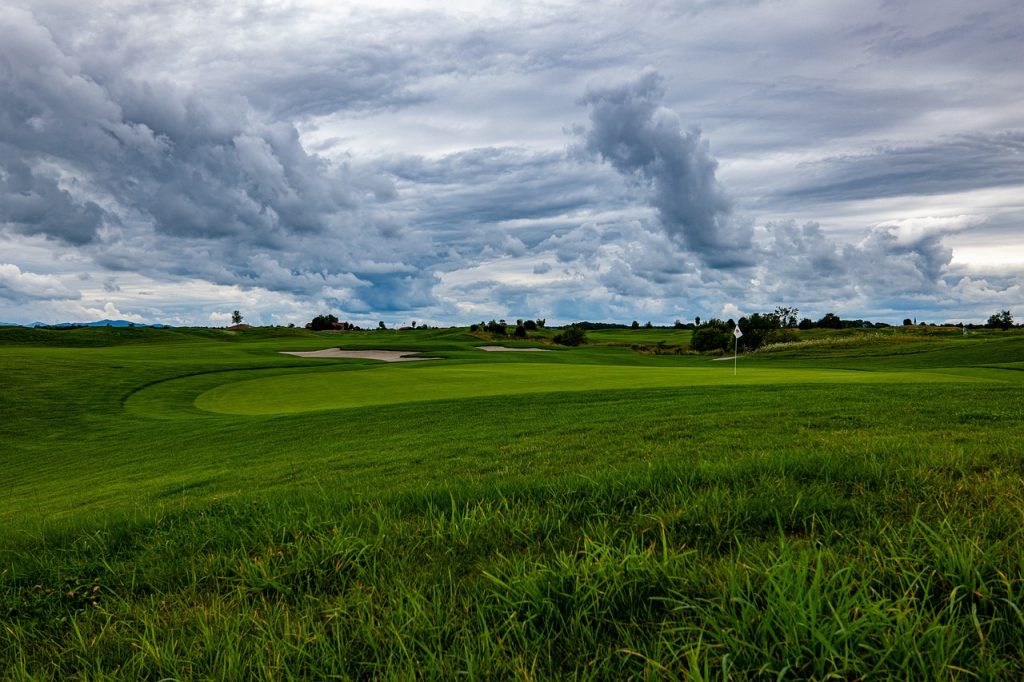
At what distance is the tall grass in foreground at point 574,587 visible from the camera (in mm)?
2143

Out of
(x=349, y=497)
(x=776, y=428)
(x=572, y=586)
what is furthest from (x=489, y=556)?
(x=776, y=428)

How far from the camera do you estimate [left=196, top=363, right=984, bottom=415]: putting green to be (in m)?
22.7

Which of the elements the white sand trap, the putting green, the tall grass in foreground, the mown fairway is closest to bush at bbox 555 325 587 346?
the white sand trap

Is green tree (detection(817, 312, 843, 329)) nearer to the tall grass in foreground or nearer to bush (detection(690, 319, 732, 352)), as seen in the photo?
bush (detection(690, 319, 732, 352))

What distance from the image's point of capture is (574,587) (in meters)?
2.54

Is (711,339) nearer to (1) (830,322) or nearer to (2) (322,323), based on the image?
(1) (830,322)

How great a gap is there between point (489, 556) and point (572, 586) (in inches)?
29.5

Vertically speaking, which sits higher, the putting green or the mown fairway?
the mown fairway

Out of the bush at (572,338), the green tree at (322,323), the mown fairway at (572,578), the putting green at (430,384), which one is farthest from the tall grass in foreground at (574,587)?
the green tree at (322,323)

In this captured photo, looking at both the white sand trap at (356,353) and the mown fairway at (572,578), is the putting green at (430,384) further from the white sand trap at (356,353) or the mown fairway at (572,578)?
the white sand trap at (356,353)

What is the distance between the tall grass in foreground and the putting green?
55.4 feet

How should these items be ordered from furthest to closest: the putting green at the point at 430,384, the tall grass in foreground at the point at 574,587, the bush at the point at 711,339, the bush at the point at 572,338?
1. the bush at the point at 572,338
2. the bush at the point at 711,339
3. the putting green at the point at 430,384
4. the tall grass in foreground at the point at 574,587

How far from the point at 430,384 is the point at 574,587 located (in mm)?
26436

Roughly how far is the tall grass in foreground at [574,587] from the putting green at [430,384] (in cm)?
1689
